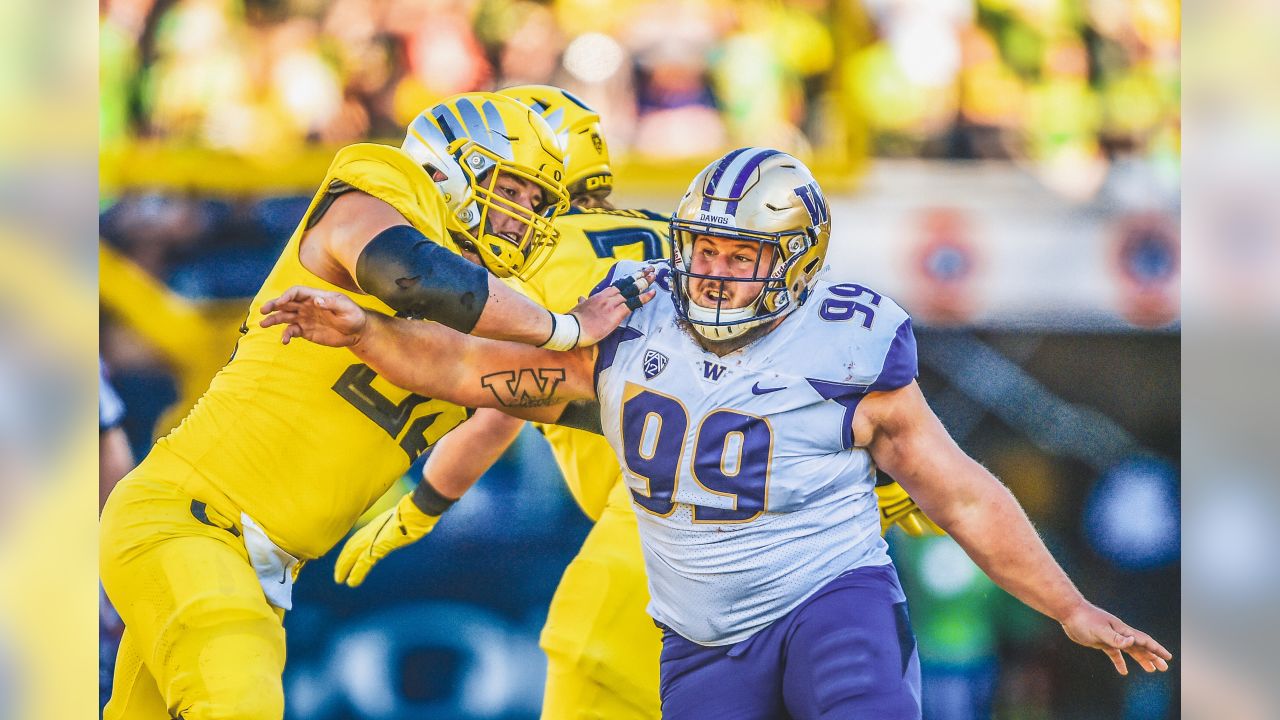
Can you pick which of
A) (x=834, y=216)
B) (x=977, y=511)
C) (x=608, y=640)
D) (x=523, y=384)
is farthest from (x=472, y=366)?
(x=834, y=216)

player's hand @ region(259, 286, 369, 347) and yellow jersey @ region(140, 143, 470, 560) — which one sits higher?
player's hand @ region(259, 286, 369, 347)

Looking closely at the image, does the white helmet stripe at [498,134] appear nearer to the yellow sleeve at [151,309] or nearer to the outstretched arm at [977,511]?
the outstretched arm at [977,511]

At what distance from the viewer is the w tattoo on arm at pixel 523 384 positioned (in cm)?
299

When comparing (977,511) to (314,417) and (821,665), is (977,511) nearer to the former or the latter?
(821,665)

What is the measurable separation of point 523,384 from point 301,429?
472mm

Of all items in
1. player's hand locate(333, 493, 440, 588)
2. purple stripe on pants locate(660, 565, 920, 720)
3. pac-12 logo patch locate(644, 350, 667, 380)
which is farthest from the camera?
player's hand locate(333, 493, 440, 588)

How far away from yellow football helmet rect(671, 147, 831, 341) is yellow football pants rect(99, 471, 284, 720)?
104 centimetres

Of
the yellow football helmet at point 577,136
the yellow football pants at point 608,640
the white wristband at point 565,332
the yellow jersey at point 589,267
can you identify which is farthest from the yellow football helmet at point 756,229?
the yellow football helmet at point 577,136

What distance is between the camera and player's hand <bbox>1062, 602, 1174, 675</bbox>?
276 centimetres

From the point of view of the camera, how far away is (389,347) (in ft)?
9.39

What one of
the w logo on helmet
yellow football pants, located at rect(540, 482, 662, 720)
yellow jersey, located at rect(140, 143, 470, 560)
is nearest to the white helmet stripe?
yellow jersey, located at rect(140, 143, 470, 560)

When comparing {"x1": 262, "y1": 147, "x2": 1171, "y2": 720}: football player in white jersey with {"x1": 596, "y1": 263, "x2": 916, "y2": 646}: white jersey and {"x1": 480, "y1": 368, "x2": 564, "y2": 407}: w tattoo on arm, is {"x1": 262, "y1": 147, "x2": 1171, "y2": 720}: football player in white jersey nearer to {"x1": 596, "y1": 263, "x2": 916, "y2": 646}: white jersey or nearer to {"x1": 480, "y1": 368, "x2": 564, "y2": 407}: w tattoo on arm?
{"x1": 596, "y1": 263, "x2": 916, "y2": 646}: white jersey

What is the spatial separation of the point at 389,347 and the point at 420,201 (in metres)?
0.32
